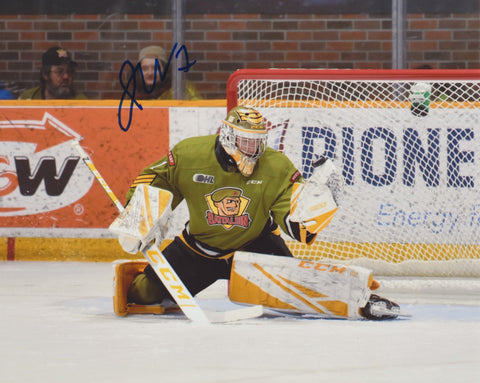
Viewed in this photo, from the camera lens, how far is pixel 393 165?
19.4ft

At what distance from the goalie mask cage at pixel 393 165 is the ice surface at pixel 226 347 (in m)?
0.95

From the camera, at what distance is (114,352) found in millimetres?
3553

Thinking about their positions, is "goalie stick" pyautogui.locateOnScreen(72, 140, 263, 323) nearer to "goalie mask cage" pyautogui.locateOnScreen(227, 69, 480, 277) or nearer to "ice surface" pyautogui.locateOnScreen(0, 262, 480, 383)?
"ice surface" pyautogui.locateOnScreen(0, 262, 480, 383)

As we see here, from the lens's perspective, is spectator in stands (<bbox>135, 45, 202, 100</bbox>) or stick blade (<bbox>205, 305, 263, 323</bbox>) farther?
spectator in stands (<bbox>135, 45, 202, 100</bbox>)

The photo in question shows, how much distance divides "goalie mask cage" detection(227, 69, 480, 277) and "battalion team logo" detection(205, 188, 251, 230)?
3.49 ft

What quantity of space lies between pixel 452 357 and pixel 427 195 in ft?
8.06

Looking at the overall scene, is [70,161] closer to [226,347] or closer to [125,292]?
[125,292]

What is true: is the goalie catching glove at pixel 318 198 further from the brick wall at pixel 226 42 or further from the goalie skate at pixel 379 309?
the brick wall at pixel 226 42

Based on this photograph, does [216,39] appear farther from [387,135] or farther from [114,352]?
[114,352]

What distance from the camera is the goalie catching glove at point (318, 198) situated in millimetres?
4211

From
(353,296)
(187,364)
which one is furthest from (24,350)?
(353,296)

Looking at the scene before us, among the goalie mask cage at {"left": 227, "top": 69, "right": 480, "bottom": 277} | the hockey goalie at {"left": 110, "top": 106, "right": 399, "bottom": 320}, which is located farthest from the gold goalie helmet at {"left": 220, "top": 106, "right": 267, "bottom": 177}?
the goalie mask cage at {"left": 227, "top": 69, "right": 480, "bottom": 277}

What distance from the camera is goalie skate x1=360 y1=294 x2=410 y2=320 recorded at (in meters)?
4.38

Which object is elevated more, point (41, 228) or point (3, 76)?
point (3, 76)
